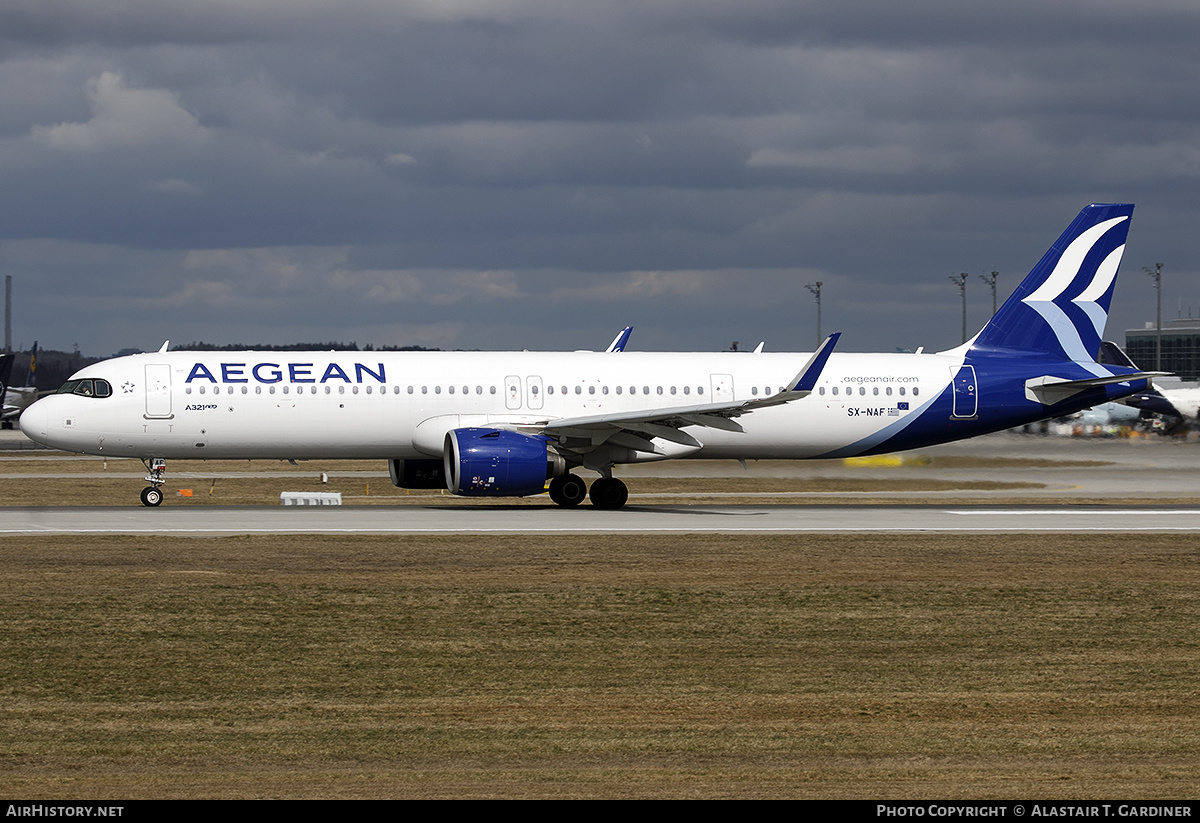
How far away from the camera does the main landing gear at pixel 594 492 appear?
116 feet

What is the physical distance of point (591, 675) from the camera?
567 inches

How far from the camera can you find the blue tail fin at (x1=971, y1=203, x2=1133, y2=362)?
3850 centimetres

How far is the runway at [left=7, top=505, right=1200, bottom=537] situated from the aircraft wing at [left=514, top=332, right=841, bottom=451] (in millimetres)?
1897

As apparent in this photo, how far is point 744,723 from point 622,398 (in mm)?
23840

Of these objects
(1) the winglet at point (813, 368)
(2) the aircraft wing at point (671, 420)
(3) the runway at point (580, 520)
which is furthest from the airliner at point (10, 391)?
(1) the winglet at point (813, 368)

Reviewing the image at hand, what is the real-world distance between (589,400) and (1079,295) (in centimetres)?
1433

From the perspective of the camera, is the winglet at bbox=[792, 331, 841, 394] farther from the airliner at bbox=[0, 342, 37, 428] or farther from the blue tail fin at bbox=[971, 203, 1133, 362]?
the airliner at bbox=[0, 342, 37, 428]

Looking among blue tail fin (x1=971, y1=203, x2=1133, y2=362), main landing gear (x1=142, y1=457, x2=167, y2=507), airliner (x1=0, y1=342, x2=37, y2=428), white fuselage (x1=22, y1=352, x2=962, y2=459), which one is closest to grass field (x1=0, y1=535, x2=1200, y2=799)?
white fuselage (x1=22, y1=352, x2=962, y2=459)

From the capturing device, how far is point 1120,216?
128 feet

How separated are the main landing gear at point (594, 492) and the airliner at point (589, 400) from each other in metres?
0.04

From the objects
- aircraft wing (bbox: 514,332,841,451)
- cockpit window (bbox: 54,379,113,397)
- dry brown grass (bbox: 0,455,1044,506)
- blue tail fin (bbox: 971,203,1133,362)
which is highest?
blue tail fin (bbox: 971,203,1133,362)

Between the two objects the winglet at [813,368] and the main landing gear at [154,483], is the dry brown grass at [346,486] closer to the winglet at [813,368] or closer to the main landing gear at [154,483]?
the main landing gear at [154,483]

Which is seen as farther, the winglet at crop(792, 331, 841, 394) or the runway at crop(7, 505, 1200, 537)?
the winglet at crop(792, 331, 841, 394)
